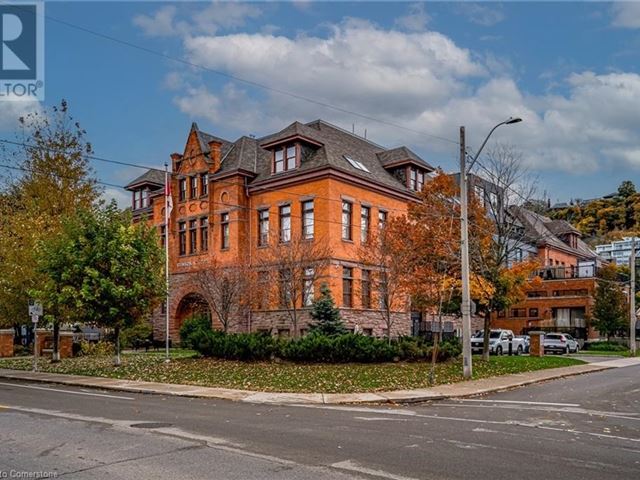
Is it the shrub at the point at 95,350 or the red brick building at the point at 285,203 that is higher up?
the red brick building at the point at 285,203

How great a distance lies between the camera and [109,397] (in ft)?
59.0

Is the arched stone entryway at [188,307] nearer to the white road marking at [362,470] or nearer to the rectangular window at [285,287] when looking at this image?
the rectangular window at [285,287]

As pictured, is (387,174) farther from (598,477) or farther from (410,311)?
(598,477)

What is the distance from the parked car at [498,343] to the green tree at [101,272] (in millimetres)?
21968

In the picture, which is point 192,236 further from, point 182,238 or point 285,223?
point 285,223

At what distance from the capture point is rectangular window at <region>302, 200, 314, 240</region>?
131 ft

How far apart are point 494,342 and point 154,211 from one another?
28037 mm

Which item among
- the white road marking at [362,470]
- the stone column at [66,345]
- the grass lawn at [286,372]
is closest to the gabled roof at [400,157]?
the grass lawn at [286,372]

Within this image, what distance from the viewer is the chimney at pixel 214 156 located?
44750 millimetres

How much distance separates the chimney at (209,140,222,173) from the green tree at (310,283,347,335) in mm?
14950

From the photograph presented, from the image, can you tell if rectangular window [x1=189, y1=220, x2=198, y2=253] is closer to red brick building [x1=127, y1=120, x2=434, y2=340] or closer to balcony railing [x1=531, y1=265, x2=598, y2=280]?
red brick building [x1=127, y1=120, x2=434, y2=340]

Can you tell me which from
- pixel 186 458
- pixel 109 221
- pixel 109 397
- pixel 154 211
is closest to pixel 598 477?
pixel 186 458

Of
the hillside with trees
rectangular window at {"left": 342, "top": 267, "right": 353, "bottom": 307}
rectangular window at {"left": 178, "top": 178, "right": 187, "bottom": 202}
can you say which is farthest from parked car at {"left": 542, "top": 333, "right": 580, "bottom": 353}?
the hillside with trees

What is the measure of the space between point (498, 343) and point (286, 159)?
1843 cm
